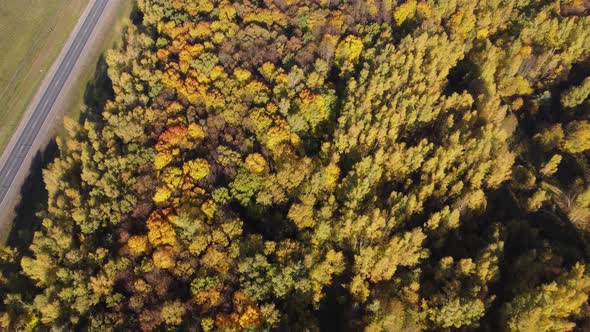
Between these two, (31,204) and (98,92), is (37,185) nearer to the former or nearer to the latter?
(31,204)

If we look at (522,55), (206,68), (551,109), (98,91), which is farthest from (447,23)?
(98,91)

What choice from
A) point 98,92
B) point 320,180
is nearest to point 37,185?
point 98,92

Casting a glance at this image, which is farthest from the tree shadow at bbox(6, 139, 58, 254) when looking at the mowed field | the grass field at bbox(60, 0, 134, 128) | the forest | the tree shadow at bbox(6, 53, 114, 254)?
the mowed field

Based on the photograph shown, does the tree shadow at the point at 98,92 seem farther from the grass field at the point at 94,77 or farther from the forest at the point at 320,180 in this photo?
the forest at the point at 320,180

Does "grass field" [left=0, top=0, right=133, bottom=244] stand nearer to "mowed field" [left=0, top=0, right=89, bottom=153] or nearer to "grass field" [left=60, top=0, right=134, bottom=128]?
"grass field" [left=60, top=0, right=134, bottom=128]

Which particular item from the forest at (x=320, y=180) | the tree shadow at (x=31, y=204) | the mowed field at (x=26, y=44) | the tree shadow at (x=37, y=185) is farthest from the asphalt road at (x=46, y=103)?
the forest at (x=320, y=180)
